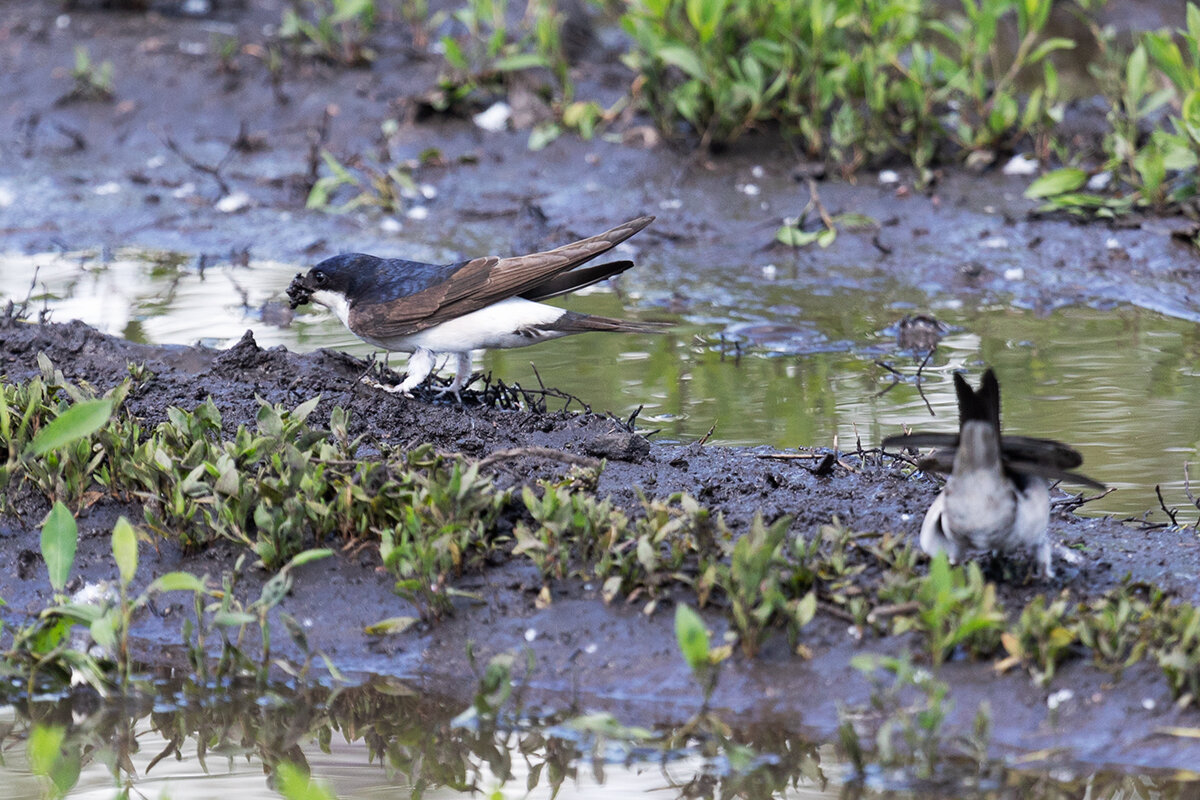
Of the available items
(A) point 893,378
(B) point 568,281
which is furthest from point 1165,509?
(B) point 568,281

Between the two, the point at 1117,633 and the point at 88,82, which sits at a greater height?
the point at 88,82

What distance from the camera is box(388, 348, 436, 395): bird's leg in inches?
213

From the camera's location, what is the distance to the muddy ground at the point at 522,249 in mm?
3650

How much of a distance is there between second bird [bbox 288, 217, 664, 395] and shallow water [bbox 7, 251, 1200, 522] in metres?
0.30

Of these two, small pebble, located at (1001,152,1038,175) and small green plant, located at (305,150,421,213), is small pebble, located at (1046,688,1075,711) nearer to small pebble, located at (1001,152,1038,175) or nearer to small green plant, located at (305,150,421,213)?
small pebble, located at (1001,152,1038,175)

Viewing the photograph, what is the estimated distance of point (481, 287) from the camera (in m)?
5.30

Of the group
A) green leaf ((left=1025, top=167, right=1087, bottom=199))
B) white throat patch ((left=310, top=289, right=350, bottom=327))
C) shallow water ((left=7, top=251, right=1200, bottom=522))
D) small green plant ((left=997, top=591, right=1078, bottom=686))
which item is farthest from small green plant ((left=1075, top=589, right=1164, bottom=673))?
green leaf ((left=1025, top=167, right=1087, bottom=199))

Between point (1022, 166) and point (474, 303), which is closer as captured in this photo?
point (474, 303)

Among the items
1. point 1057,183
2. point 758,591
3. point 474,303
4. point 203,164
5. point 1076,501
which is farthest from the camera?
point 203,164

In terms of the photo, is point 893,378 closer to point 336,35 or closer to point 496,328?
point 496,328

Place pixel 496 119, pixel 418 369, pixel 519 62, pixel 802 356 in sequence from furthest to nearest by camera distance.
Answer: pixel 496 119, pixel 519 62, pixel 802 356, pixel 418 369

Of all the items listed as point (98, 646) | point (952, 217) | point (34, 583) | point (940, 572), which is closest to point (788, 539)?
point (940, 572)

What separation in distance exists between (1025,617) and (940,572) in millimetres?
231

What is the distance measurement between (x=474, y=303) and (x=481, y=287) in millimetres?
73
